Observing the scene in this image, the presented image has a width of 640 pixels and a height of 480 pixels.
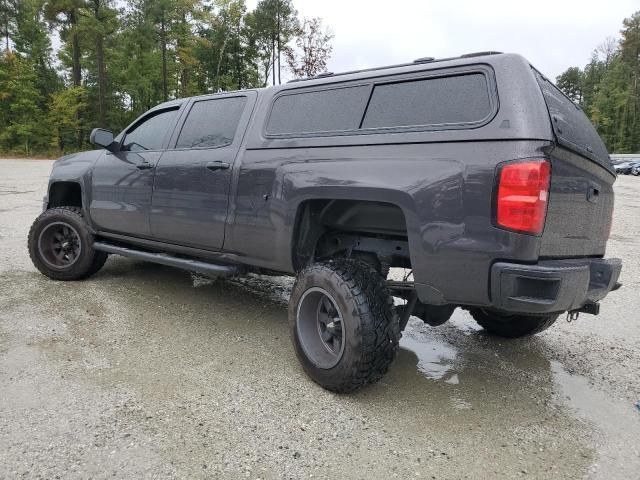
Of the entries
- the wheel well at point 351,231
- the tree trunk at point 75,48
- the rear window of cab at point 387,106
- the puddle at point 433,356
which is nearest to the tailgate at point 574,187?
the rear window of cab at point 387,106

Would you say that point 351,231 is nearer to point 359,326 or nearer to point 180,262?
point 359,326

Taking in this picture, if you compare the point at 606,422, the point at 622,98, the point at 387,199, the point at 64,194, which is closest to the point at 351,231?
the point at 387,199

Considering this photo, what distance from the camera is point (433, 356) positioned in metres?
3.60

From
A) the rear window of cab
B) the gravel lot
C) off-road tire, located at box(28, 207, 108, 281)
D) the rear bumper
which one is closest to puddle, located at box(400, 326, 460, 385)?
the gravel lot

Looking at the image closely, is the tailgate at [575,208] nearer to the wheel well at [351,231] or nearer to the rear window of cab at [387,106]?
the rear window of cab at [387,106]

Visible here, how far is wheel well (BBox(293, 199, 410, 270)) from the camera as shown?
9.94 ft

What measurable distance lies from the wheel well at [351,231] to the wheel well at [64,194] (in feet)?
10.4

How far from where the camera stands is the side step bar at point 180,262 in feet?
12.2

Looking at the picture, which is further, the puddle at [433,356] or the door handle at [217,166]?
the door handle at [217,166]

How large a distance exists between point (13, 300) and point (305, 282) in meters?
3.03

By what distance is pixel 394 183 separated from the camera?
2.62 metres

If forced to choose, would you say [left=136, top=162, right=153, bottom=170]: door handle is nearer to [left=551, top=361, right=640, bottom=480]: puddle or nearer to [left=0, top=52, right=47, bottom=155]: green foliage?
[left=551, top=361, right=640, bottom=480]: puddle

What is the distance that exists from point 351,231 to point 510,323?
1557 mm

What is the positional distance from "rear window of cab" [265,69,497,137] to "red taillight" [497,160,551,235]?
0.33 meters
